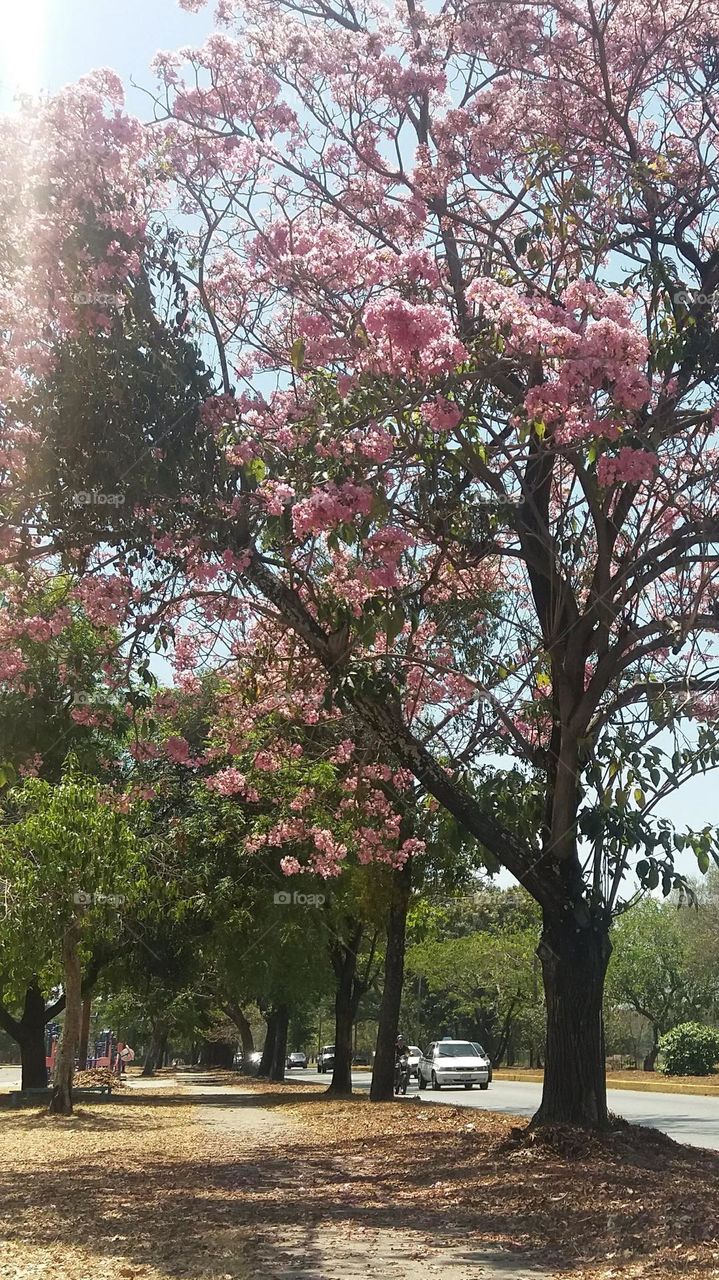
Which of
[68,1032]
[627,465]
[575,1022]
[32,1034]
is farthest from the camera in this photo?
[32,1034]

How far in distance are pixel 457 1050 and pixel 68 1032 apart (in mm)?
15347

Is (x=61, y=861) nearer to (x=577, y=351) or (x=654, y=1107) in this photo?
(x=654, y=1107)

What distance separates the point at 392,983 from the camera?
2033cm

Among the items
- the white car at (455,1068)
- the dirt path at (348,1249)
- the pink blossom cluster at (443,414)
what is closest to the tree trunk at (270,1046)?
the white car at (455,1068)

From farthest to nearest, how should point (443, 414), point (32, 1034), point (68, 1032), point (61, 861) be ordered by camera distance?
1. point (32, 1034)
2. point (68, 1032)
3. point (61, 861)
4. point (443, 414)

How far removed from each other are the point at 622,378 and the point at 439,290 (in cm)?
330

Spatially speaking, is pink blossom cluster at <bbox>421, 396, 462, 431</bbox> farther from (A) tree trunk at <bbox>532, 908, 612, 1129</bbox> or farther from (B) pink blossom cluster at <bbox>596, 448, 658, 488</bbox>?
(A) tree trunk at <bbox>532, 908, 612, 1129</bbox>

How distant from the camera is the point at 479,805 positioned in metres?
10.4

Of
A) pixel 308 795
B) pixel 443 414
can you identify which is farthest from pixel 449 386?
pixel 308 795

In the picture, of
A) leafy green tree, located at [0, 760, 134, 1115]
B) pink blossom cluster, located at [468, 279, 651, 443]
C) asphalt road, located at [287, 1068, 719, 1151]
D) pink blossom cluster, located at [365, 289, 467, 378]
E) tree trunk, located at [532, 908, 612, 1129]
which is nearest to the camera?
pink blossom cluster, located at [365, 289, 467, 378]

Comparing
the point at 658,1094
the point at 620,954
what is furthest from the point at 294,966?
the point at 620,954

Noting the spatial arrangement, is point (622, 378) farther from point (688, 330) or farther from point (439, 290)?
point (439, 290)

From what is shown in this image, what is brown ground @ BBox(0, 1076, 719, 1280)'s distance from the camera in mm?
5879

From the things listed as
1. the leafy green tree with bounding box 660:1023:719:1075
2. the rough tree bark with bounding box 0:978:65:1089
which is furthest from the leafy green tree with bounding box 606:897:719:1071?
the rough tree bark with bounding box 0:978:65:1089
